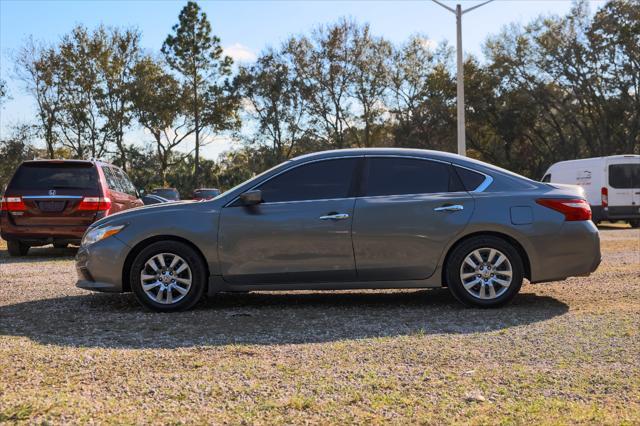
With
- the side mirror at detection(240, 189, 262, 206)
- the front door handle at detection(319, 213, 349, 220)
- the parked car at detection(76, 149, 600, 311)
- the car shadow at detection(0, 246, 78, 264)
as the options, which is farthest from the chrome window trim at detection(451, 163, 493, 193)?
the car shadow at detection(0, 246, 78, 264)

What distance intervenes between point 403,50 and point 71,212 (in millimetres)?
35134

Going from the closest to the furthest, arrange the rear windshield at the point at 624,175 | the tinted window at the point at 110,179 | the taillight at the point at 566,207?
the taillight at the point at 566,207 < the tinted window at the point at 110,179 < the rear windshield at the point at 624,175

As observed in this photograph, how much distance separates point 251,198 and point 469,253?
7.10ft

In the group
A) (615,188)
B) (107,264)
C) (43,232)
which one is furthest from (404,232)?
(615,188)

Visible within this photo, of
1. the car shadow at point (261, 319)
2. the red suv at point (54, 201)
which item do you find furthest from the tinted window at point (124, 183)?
the car shadow at point (261, 319)

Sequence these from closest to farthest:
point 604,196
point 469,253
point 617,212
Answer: point 469,253 < point 604,196 < point 617,212

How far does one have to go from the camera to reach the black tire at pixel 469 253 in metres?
6.71

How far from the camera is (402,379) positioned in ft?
14.0

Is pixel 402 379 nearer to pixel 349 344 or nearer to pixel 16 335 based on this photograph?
pixel 349 344

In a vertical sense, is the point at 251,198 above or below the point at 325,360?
above

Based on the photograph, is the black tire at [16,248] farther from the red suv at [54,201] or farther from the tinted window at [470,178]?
the tinted window at [470,178]

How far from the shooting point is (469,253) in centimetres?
671

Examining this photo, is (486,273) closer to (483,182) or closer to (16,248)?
(483,182)

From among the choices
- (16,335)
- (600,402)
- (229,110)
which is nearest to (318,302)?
(16,335)
